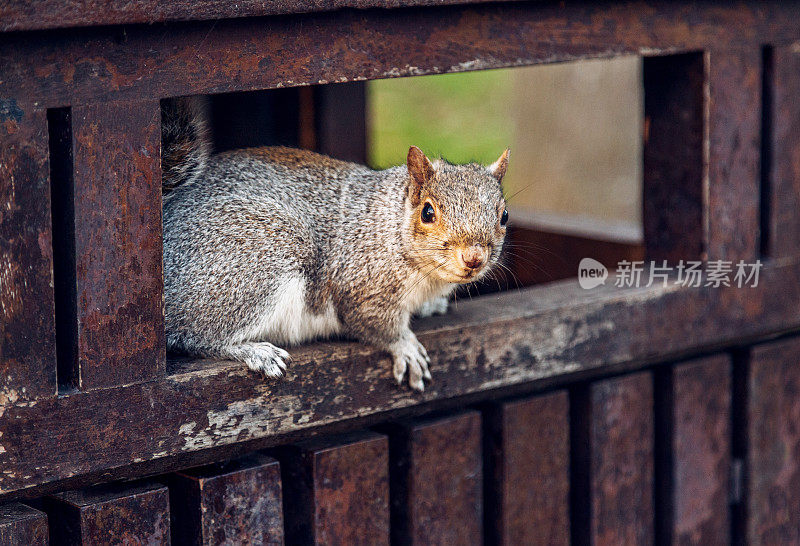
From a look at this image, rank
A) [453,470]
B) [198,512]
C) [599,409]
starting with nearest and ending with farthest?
[198,512] → [453,470] → [599,409]

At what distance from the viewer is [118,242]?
4.81 ft

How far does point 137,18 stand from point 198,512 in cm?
78

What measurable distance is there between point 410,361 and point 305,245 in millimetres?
A: 277

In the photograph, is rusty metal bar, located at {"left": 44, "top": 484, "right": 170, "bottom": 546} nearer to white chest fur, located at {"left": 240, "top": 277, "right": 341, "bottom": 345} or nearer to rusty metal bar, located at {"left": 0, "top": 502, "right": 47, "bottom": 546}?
rusty metal bar, located at {"left": 0, "top": 502, "right": 47, "bottom": 546}

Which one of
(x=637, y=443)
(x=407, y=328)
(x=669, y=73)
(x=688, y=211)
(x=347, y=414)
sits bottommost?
(x=637, y=443)

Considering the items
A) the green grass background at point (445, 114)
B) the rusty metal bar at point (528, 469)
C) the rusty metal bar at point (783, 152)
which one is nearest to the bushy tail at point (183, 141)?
the rusty metal bar at point (528, 469)

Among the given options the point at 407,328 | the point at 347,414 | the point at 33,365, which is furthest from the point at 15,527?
the point at 407,328

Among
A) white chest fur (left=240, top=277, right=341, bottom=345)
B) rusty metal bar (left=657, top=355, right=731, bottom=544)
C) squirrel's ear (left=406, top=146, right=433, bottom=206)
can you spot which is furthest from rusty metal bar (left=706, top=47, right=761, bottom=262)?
white chest fur (left=240, top=277, right=341, bottom=345)

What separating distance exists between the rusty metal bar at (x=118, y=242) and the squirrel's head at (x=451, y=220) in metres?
0.48

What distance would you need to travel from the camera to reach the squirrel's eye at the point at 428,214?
5.82 ft

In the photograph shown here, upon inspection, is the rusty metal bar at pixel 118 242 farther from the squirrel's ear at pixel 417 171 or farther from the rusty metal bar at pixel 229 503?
the squirrel's ear at pixel 417 171

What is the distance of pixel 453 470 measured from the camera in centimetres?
197

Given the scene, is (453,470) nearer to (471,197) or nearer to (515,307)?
(515,307)

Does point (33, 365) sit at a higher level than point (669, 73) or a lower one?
lower
